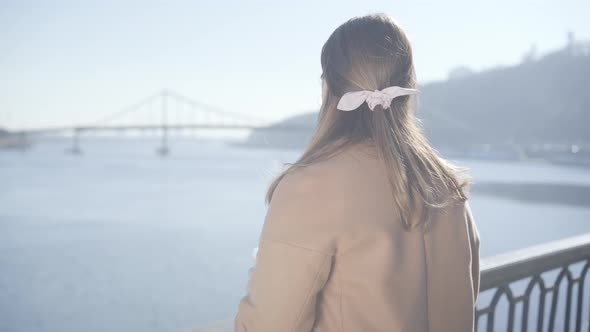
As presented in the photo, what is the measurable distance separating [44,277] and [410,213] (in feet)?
19.9

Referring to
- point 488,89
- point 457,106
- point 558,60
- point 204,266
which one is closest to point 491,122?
point 457,106

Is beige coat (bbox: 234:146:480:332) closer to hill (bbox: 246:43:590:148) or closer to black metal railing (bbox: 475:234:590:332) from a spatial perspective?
black metal railing (bbox: 475:234:590:332)

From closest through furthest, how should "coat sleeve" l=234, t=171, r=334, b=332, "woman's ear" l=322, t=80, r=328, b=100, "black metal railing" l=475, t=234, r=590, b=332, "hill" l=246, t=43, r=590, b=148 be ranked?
"coat sleeve" l=234, t=171, r=334, b=332 → "woman's ear" l=322, t=80, r=328, b=100 → "black metal railing" l=475, t=234, r=590, b=332 → "hill" l=246, t=43, r=590, b=148

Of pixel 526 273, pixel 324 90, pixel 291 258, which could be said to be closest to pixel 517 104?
pixel 526 273

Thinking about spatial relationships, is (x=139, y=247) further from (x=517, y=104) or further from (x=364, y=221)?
(x=517, y=104)

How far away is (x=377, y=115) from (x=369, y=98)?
0.02m

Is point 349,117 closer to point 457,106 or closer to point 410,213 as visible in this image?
point 410,213

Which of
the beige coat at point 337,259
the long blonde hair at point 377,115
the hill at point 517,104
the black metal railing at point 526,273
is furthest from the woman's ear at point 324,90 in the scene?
the hill at point 517,104

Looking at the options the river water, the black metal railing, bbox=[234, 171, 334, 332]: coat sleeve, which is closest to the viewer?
bbox=[234, 171, 334, 332]: coat sleeve

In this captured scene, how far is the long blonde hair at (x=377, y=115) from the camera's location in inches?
21.6

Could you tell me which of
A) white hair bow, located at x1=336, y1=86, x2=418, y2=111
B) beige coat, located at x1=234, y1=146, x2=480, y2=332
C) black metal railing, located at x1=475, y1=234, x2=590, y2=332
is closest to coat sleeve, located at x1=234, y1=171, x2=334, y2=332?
beige coat, located at x1=234, y1=146, x2=480, y2=332

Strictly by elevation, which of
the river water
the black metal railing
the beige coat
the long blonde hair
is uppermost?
the long blonde hair

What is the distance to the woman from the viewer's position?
0.50 metres

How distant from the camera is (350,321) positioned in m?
0.53
